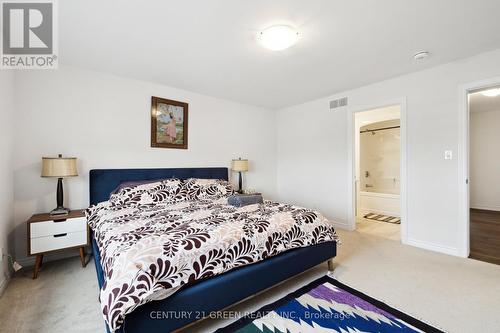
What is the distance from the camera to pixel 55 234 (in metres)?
2.34

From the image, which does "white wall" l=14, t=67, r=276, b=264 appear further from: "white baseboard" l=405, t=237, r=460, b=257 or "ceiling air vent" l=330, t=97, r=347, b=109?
"white baseboard" l=405, t=237, r=460, b=257

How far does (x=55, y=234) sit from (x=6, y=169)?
80 centimetres

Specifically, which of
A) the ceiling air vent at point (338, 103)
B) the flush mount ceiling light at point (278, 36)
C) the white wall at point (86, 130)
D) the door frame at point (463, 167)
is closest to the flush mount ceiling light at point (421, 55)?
the door frame at point (463, 167)

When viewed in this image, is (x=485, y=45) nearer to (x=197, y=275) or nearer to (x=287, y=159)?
(x=287, y=159)

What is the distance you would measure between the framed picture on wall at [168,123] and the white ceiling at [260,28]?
1.25 feet

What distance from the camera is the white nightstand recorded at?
2.25 m

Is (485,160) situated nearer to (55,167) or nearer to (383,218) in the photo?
(383,218)

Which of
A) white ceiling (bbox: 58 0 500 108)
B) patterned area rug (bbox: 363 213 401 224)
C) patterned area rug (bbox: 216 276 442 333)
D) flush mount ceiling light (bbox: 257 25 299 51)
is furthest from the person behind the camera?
patterned area rug (bbox: 363 213 401 224)

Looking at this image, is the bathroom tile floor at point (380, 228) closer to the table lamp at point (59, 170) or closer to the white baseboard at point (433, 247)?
the white baseboard at point (433, 247)

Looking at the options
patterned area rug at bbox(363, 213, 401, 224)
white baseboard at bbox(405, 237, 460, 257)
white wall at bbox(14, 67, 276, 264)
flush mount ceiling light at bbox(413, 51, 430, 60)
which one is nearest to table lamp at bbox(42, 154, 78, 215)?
white wall at bbox(14, 67, 276, 264)

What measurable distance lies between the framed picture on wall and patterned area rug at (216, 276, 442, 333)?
9.09 ft

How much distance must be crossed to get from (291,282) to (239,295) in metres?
0.75

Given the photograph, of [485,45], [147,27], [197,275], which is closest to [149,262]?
[197,275]

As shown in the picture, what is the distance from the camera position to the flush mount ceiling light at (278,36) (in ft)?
6.55
